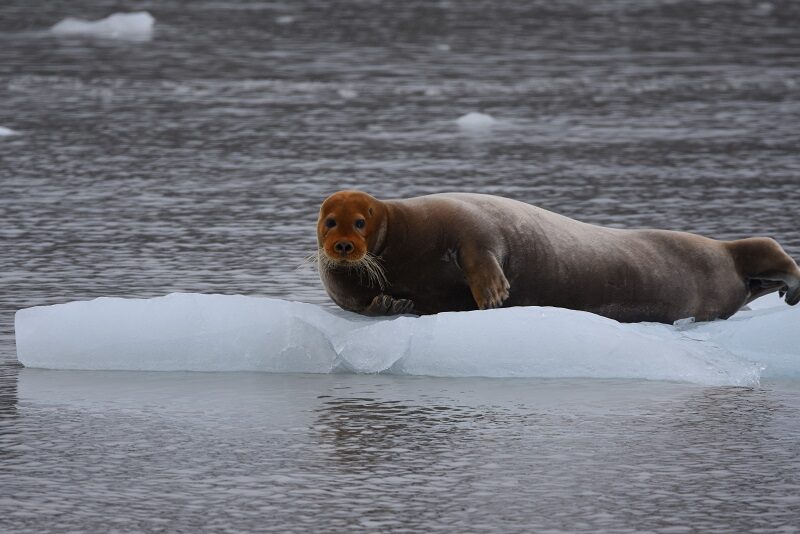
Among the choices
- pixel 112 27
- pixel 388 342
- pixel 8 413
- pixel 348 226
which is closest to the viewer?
pixel 8 413

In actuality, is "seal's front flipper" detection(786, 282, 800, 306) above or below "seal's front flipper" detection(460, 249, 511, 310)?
below

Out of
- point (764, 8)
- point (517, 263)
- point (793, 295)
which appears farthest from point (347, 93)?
point (764, 8)

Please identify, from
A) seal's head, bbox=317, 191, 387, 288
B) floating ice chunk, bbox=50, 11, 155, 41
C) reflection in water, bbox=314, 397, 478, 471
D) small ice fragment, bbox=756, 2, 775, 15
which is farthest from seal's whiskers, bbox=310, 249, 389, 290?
small ice fragment, bbox=756, 2, 775, 15

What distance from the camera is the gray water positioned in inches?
185

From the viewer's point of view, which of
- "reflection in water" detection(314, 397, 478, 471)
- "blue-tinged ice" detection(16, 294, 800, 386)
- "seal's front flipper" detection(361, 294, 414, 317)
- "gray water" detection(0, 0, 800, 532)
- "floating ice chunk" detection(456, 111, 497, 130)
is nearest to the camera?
"gray water" detection(0, 0, 800, 532)

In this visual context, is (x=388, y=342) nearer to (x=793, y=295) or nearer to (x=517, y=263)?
(x=517, y=263)

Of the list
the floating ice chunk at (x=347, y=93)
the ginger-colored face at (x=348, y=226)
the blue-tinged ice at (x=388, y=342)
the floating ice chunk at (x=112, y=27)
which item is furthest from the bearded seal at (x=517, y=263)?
the floating ice chunk at (x=112, y=27)

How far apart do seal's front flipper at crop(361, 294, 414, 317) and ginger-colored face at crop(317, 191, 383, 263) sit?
0.68 ft

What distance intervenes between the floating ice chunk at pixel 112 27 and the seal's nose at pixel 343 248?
63.1 feet

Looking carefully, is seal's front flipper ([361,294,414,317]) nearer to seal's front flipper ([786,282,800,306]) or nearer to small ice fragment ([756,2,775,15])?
seal's front flipper ([786,282,800,306])

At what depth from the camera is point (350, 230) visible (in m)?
6.42

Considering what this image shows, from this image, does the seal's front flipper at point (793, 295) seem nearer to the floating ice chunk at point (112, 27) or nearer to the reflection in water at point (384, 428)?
the reflection in water at point (384, 428)

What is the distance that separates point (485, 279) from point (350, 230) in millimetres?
535

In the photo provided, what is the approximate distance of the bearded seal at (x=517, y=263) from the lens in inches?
259
